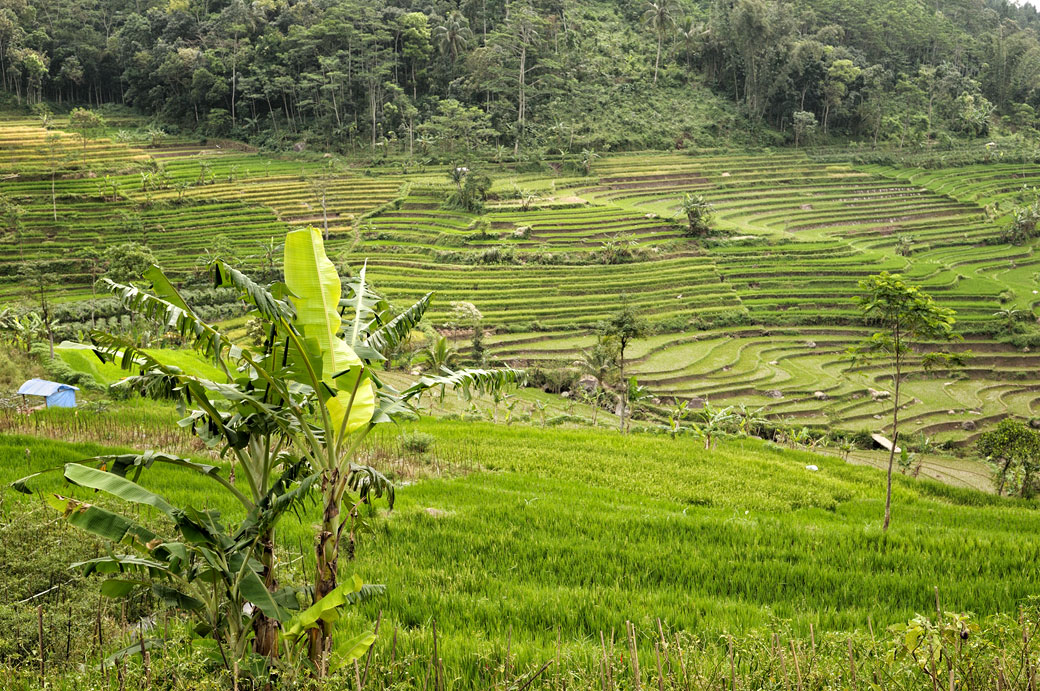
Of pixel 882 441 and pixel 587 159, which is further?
pixel 587 159

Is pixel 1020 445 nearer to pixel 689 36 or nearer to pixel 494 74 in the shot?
pixel 494 74

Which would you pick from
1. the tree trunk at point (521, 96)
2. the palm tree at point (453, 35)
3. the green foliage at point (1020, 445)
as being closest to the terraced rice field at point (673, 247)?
the tree trunk at point (521, 96)

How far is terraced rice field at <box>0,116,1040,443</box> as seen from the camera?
24219mm

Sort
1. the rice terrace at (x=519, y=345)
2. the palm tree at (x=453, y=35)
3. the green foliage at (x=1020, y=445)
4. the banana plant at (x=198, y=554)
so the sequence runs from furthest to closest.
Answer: the palm tree at (x=453, y=35) < the green foliage at (x=1020, y=445) < the rice terrace at (x=519, y=345) < the banana plant at (x=198, y=554)

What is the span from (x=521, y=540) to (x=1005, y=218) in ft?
139

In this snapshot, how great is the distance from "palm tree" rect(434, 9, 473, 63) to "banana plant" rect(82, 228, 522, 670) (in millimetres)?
56111

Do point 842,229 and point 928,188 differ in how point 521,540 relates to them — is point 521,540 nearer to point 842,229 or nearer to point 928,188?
point 842,229

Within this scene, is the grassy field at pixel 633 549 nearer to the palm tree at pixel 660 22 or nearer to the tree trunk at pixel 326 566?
the tree trunk at pixel 326 566

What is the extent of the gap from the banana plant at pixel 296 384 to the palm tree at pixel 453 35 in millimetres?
56111

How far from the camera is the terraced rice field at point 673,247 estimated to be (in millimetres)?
24219

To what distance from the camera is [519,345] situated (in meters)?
25.7

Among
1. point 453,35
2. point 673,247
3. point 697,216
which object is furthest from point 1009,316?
point 453,35

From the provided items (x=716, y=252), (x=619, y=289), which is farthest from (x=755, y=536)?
(x=716, y=252)

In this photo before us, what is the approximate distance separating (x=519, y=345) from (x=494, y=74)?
114 feet
